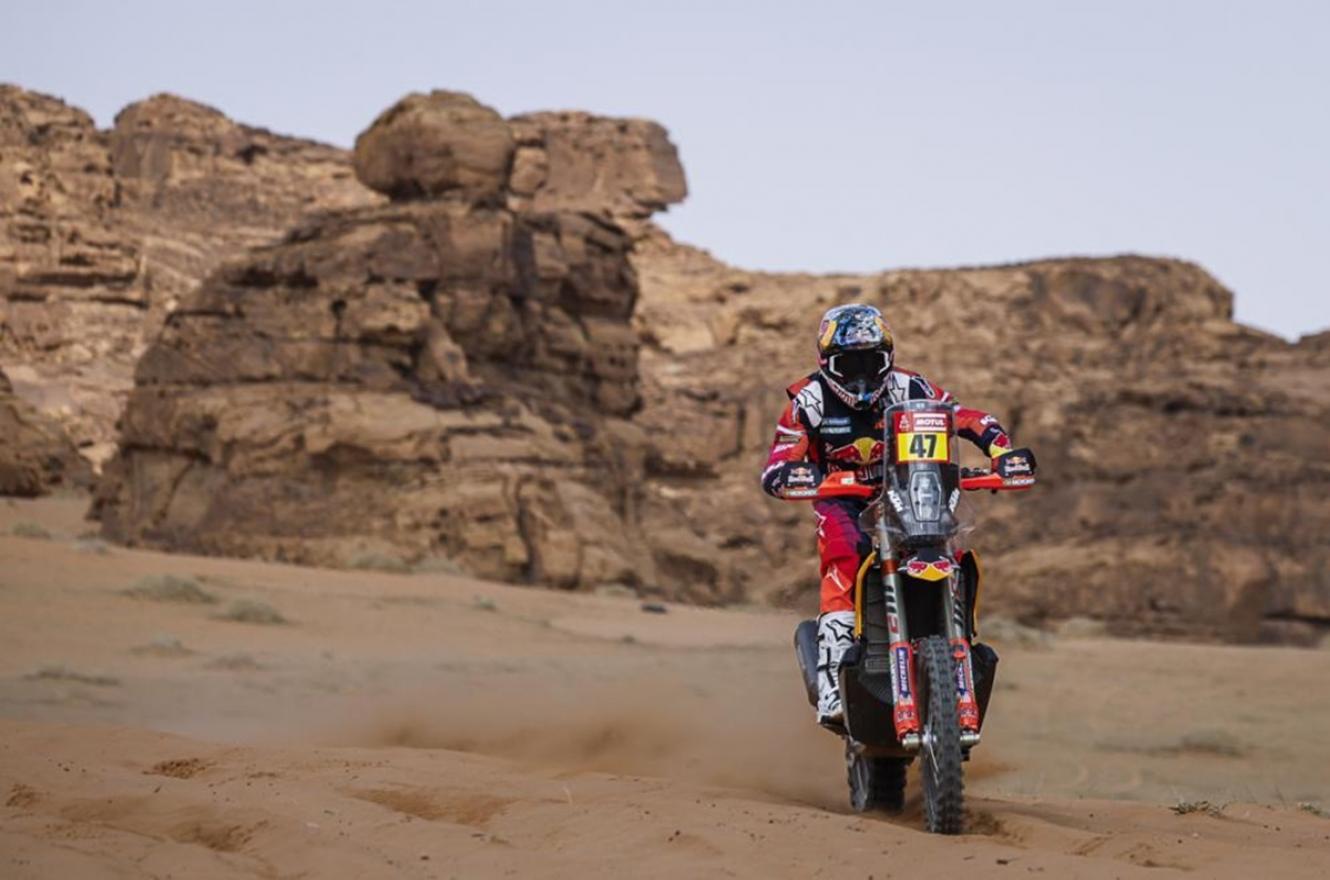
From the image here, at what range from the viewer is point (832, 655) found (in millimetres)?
7984

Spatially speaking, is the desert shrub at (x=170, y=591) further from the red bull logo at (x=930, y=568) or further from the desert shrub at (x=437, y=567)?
the red bull logo at (x=930, y=568)

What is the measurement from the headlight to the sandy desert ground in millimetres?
1205

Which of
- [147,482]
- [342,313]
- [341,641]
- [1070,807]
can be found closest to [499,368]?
[342,313]

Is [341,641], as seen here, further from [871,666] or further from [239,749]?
[871,666]

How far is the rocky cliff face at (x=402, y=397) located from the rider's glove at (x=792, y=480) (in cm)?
2236

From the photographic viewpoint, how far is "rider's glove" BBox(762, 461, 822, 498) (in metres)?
7.78

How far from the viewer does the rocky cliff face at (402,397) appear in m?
31.9

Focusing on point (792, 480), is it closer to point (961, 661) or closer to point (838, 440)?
point (838, 440)

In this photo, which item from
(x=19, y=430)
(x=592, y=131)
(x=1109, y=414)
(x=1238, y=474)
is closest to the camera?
(x=19, y=430)

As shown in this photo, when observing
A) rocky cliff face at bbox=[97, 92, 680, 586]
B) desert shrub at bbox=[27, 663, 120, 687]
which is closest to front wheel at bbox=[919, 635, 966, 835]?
desert shrub at bbox=[27, 663, 120, 687]

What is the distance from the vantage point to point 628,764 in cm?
1091

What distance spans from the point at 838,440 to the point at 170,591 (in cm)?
1466

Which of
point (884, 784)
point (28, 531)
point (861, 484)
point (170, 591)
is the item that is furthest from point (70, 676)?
point (28, 531)

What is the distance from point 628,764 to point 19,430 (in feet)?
104
